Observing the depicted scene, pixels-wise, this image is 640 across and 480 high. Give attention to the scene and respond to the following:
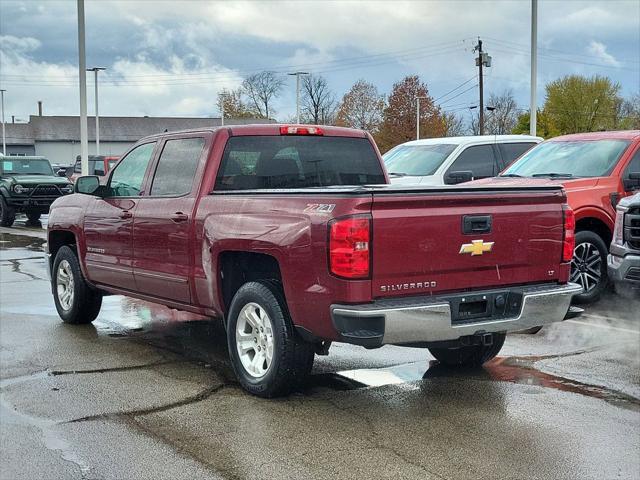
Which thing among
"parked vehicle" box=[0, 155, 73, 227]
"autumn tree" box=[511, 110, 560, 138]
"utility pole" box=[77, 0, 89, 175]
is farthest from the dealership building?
"utility pole" box=[77, 0, 89, 175]

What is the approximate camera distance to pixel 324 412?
515cm

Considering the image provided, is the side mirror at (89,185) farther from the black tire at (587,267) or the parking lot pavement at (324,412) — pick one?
the black tire at (587,267)

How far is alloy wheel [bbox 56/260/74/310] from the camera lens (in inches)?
319

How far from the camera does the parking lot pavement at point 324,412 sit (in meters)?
4.24

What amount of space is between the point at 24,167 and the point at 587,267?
19.1 m

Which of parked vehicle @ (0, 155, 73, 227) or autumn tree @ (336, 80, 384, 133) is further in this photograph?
autumn tree @ (336, 80, 384, 133)

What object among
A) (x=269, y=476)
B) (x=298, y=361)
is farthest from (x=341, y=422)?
(x=269, y=476)

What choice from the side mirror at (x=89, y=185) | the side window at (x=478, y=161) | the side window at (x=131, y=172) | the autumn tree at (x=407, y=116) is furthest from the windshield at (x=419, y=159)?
the autumn tree at (x=407, y=116)

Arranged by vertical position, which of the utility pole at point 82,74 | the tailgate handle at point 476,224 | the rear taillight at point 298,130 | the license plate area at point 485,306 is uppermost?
the utility pole at point 82,74

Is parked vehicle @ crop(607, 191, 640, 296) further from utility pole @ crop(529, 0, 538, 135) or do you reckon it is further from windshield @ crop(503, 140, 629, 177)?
utility pole @ crop(529, 0, 538, 135)

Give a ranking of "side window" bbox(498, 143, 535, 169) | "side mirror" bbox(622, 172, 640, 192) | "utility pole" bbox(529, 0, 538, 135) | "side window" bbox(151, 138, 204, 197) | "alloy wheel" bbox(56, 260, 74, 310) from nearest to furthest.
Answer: "side window" bbox(151, 138, 204, 197) → "alloy wheel" bbox(56, 260, 74, 310) → "side mirror" bbox(622, 172, 640, 192) → "side window" bbox(498, 143, 535, 169) → "utility pole" bbox(529, 0, 538, 135)

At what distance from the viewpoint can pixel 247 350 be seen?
5645 mm

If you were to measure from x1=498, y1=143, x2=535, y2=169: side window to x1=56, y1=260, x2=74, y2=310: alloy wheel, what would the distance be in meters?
7.37

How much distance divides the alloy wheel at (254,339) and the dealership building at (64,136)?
8830 cm
